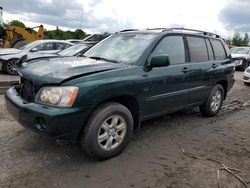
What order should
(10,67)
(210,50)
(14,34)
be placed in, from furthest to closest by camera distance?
(14,34) → (10,67) → (210,50)

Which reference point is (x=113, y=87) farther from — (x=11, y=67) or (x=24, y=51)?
(x=24, y=51)

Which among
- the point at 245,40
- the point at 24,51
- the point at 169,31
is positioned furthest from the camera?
the point at 245,40

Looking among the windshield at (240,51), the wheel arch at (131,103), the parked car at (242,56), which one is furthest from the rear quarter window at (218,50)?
the windshield at (240,51)

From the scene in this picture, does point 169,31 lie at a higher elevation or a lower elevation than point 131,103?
higher

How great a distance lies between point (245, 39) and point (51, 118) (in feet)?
181

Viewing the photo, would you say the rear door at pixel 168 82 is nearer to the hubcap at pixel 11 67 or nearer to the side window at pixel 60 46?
the hubcap at pixel 11 67

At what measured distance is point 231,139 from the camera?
484cm

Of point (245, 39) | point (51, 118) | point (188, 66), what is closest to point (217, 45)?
point (188, 66)

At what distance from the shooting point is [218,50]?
620 centimetres

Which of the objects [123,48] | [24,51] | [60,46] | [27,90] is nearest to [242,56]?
[60,46]

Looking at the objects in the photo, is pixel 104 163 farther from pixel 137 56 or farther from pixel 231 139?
pixel 231 139

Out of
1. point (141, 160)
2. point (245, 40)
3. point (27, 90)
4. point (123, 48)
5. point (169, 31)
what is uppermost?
point (245, 40)

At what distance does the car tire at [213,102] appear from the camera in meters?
5.93

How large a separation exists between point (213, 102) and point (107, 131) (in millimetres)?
3226
